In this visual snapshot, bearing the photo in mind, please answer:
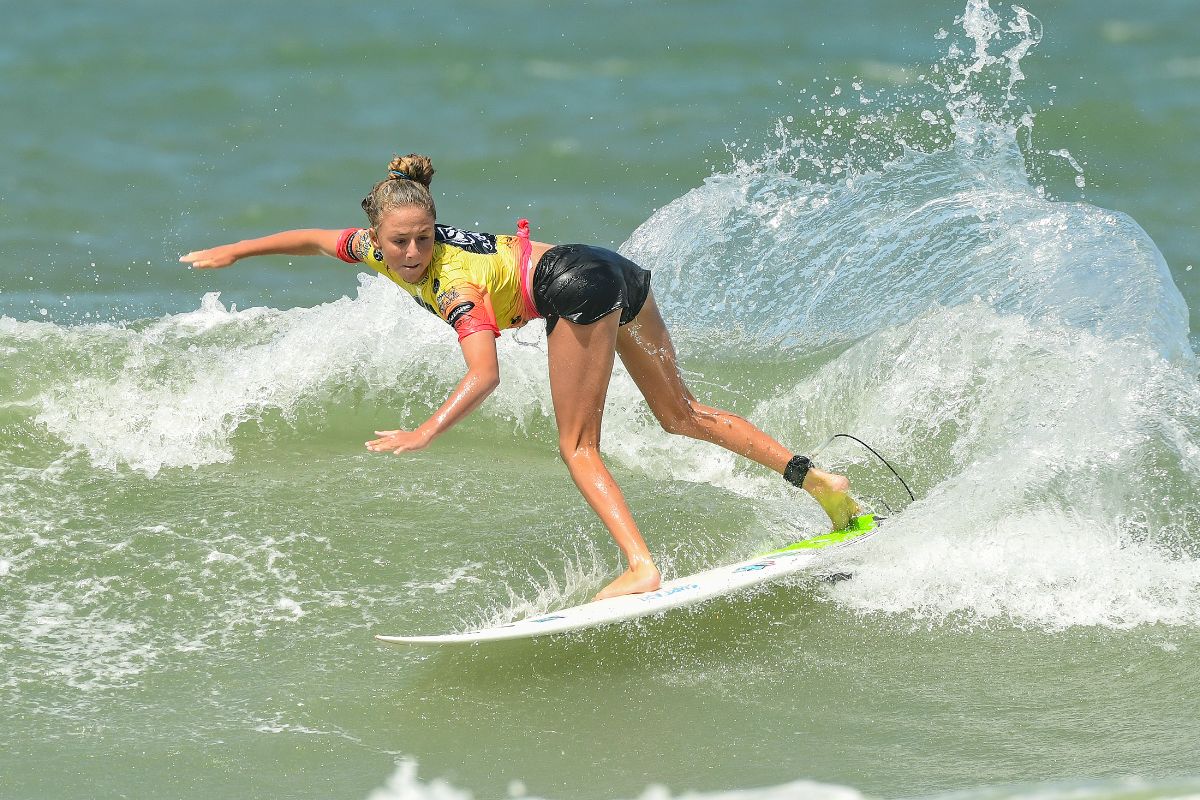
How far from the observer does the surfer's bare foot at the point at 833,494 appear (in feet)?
17.0

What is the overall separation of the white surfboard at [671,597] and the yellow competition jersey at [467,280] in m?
1.01

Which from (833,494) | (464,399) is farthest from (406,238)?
(833,494)

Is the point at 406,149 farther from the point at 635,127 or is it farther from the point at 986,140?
the point at 986,140

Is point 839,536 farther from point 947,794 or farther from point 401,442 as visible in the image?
point 401,442

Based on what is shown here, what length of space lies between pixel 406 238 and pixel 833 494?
2.02m

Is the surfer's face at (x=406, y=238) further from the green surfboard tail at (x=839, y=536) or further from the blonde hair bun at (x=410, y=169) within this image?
the green surfboard tail at (x=839, y=536)

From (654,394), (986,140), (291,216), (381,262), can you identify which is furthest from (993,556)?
(291,216)

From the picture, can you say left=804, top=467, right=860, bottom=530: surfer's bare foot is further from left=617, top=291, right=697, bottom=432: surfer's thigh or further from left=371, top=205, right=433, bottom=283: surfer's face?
left=371, top=205, right=433, bottom=283: surfer's face

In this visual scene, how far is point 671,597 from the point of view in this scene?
460cm

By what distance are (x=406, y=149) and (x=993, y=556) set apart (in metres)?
7.62

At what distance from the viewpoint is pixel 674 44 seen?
12961 mm

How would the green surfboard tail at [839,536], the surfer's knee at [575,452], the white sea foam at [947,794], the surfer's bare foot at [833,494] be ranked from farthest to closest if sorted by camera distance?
1. the surfer's bare foot at [833,494]
2. the green surfboard tail at [839,536]
3. the surfer's knee at [575,452]
4. the white sea foam at [947,794]

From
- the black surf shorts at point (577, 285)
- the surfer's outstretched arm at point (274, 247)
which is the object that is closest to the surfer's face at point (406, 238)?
the black surf shorts at point (577, 285)

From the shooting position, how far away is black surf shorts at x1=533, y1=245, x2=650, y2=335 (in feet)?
15.2
